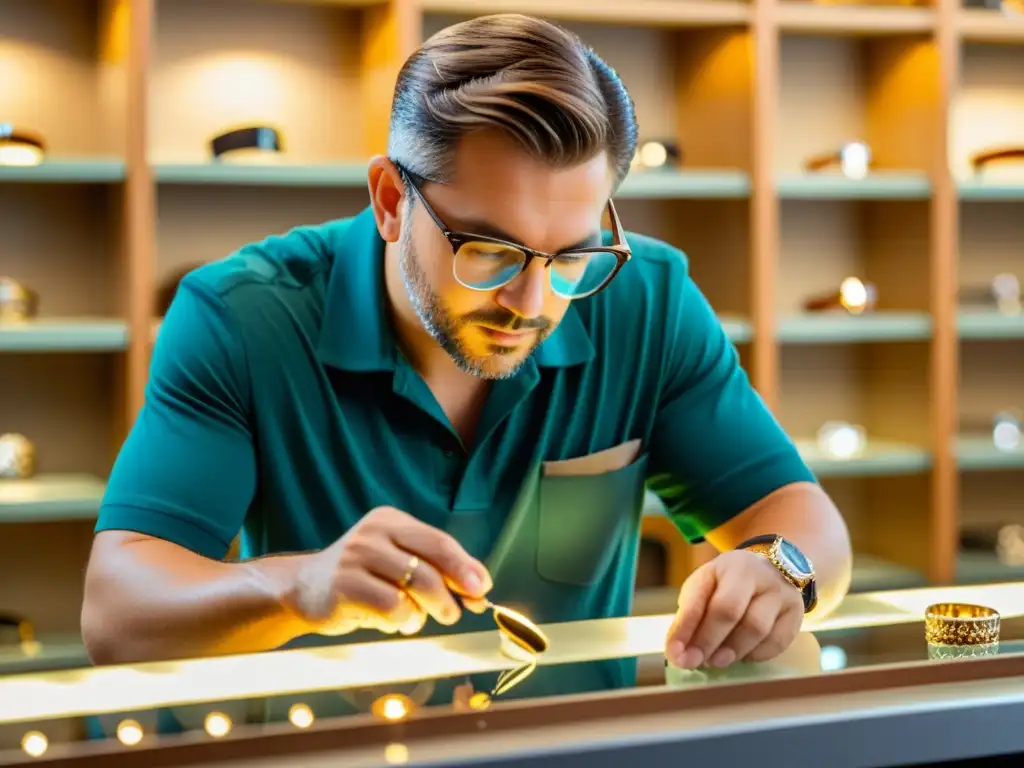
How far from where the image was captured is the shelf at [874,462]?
365cm

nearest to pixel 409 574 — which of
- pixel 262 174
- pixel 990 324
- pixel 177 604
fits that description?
pixel 177 604

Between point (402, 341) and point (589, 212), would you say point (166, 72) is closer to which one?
point (402, 341)

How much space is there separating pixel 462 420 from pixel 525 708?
699 millimetres

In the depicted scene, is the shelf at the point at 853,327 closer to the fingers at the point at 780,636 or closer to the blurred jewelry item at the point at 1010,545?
the blurred jewelry item at the point at 1010,545

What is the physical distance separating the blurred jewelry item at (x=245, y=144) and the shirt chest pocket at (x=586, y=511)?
1906mm

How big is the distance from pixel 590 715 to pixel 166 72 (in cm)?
293

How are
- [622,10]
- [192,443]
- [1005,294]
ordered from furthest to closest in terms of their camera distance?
[1005,294], [622,10], [192,443]

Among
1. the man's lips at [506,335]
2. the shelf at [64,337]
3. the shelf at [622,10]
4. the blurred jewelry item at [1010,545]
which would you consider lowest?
the blurred jewelry item at [1010,545]

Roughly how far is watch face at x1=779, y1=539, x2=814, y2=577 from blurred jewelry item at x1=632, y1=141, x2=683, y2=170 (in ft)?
8.24

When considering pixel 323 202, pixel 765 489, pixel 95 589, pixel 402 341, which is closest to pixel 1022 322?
pixel 323 202

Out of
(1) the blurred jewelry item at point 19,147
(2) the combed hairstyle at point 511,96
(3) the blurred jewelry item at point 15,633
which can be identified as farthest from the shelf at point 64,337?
(2) the combed hairstyle at point 511,96

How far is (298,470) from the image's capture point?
1.51 meters

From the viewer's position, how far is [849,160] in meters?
3.82

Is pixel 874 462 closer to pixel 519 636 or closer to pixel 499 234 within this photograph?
pixel 499 234
